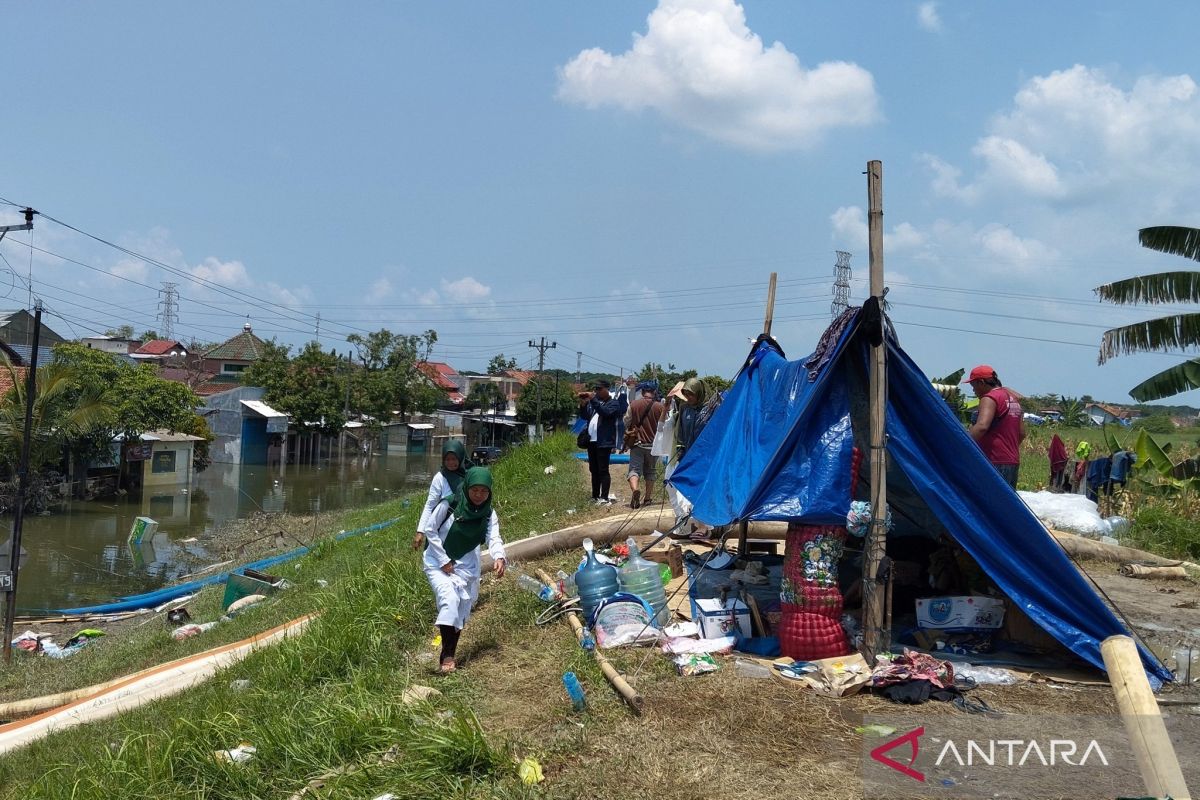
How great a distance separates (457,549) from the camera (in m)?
6.23

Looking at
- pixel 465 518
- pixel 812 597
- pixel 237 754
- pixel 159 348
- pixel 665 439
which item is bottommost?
pixel 237 754

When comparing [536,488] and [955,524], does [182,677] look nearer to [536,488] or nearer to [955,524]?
[955,524]

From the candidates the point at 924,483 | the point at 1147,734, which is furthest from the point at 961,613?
the point at 1147,734

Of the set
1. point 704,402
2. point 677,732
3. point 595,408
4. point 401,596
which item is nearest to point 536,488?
point 595,408

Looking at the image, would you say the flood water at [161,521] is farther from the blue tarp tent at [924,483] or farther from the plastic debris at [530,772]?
the blue tarp tent at [924,483]

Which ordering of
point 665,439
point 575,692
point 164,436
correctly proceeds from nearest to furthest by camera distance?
point 575,692, point 665,439, point 164,436

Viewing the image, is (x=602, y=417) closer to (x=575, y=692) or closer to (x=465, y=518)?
(x=465, y=518)

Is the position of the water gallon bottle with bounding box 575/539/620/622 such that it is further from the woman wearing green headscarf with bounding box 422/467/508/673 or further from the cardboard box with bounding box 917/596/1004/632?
the cardboard box with bounding box 917/596/1004/632

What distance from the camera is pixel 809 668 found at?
5.58 meters

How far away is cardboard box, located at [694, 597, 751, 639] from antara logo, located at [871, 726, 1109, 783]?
1.76 metres

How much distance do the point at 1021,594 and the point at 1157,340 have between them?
849 cm

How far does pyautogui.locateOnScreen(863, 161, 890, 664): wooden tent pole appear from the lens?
18.9 ft

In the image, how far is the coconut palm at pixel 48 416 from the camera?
86.0 feet

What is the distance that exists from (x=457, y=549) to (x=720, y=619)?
6.36 ft
